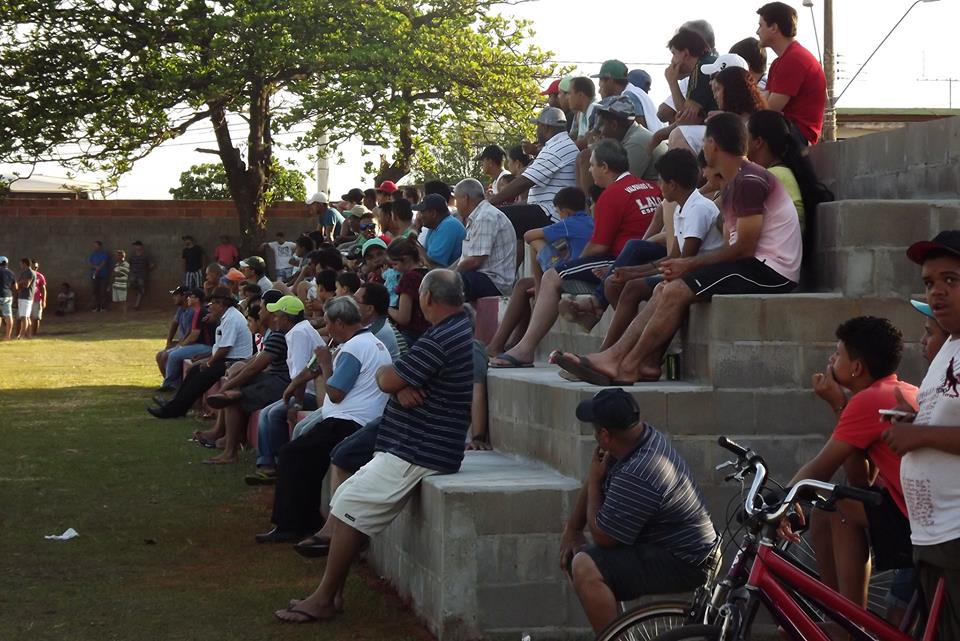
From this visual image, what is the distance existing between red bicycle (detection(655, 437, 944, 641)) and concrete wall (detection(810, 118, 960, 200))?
3696 millimetres

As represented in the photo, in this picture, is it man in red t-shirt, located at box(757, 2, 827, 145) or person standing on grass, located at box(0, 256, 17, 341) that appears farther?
person standing on grass, located at box(0, 256, 17, 341)

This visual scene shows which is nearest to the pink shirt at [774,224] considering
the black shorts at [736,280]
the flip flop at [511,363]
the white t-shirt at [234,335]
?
the black shorts at [736,280]

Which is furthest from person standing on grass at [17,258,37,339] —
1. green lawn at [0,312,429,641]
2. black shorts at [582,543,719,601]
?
black shorts at [582,543,719,601]

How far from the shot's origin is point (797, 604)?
4.95m

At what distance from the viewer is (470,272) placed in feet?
38.1

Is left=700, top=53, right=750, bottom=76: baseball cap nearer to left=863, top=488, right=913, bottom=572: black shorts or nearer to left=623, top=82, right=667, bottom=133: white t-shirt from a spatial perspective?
left=623, top=82, right=667, bottom=133: white t-shirt

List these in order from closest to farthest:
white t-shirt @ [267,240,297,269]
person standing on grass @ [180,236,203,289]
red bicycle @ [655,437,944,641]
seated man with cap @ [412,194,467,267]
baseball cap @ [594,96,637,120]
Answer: red bicycle @ [655,437,944,641]
baseball cap @ [594,96,637,120]
seated man with cap @ [412,194,467,267]
white t-shirt @ [267,240,297,269]
person standing on grass @ [180,236,203,289]

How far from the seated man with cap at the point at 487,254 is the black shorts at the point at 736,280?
3.96 metres

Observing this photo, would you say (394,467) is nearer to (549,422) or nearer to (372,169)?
(549,422)

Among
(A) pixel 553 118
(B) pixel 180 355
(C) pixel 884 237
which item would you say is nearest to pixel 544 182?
(A) pixel 553 118

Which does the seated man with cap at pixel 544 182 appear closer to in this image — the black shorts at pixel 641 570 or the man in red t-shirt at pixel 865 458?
the black shorts at pixel 641 570

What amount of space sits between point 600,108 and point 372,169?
22757 millimetres

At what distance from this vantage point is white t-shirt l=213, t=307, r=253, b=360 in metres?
16.4

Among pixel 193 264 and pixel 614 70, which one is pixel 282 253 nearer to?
pixel 193 264
